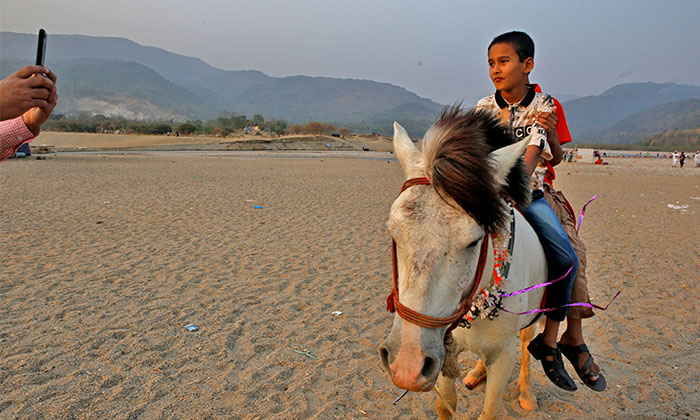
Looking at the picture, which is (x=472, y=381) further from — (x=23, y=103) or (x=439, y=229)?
(x=23, y=103)

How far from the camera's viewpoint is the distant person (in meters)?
1.58

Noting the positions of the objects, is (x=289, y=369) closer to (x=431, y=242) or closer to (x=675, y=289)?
(x=431, y=242)

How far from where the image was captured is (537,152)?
2.47 m

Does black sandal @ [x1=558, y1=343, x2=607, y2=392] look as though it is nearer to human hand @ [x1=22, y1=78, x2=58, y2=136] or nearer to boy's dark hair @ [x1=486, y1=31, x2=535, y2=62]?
boy's dark hair @ [x1=486, y1=31, x2=535, y2=62]

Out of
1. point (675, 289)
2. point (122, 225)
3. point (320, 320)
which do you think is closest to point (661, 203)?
point (675, 289)

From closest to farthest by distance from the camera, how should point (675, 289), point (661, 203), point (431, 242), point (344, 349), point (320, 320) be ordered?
1. point (431, 242)
2. point (344, 349)
3. point (320, 320)
4. point (675, 289)
5. point (661, 203)

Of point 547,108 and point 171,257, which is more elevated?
point 547,108

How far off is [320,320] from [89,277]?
3985 mm

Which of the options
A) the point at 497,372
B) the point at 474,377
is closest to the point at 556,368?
the point at 497,372

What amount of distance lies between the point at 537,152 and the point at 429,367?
1.64m

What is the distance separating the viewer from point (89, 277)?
6055 mm

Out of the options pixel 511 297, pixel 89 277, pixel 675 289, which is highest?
pixel 511 297

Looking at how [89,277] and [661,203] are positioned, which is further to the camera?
[661,203]

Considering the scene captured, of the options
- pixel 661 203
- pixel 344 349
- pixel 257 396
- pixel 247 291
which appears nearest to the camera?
pixel 257 396
